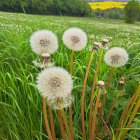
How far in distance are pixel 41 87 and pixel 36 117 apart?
1482mm

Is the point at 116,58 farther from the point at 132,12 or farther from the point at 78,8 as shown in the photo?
the point at 132,12

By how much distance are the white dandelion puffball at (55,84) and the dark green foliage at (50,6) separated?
53.3 m

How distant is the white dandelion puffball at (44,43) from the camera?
2.97 m

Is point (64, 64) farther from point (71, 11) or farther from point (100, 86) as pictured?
point (71, 11)

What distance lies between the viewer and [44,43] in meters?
3.00

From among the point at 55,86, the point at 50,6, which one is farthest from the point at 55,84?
the point at 50,6

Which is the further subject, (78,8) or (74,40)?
(78,8)

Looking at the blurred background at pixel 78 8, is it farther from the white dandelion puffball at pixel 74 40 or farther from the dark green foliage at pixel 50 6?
the white dandelion puffball at pixel 74 40

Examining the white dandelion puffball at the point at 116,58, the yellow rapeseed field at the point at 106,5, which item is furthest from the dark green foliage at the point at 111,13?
the white dandelion puffball at the point at 116,58

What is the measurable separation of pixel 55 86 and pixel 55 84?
13mm

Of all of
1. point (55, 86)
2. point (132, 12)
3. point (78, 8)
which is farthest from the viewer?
point (132, 12)

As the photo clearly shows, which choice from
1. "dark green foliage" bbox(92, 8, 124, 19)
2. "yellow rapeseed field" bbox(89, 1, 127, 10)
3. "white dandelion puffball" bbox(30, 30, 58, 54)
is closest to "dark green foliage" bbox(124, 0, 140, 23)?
"dark green foliage" bbox(92, 8, 124, 19)

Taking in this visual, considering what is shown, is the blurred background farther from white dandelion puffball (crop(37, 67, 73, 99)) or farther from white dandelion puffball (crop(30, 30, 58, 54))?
white dandelion puffball (crop(37, 67, 73, 99))

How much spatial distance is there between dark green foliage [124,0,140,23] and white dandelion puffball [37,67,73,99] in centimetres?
7877
